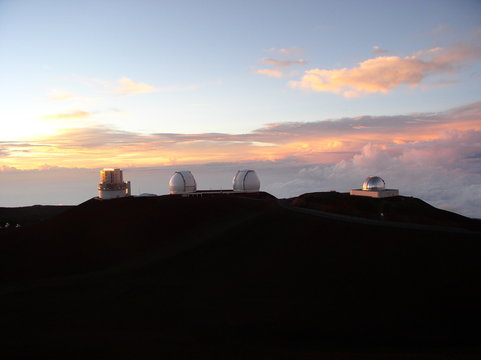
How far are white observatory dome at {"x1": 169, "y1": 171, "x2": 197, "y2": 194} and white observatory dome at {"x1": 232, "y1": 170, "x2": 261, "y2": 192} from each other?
4794 mm

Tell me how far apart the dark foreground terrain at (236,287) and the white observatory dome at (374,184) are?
10271 millimetres

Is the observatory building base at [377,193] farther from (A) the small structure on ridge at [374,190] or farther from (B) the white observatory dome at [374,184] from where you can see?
(B) the white observatory dome at [374,184]

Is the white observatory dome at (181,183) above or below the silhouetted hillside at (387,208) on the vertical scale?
above

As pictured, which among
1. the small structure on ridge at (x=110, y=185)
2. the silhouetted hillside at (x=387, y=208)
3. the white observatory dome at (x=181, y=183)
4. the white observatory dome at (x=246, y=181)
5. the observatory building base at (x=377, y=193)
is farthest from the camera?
the white observatory dome at (x=246, y=181)

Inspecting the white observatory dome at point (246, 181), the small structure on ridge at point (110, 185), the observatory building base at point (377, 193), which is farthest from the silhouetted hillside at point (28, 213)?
the observatory building base at point (377, 193)

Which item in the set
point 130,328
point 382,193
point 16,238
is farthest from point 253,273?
point 382,193

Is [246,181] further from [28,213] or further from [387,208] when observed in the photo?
[28,213]

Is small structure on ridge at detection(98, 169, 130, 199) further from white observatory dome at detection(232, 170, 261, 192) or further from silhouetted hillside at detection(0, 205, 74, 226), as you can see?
silhouetted hillside at detection(0, 205, 74, 226)

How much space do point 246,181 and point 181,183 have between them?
725cm

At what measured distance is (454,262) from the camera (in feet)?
51.8

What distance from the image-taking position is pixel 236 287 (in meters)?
14.7

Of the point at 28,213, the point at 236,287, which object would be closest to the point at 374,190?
the point at 236,287

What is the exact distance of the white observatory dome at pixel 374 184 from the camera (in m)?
36.2

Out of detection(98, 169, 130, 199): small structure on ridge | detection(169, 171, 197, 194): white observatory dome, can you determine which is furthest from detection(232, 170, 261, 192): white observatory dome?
detection(98, 169, 130, 199): small structure on ridge
